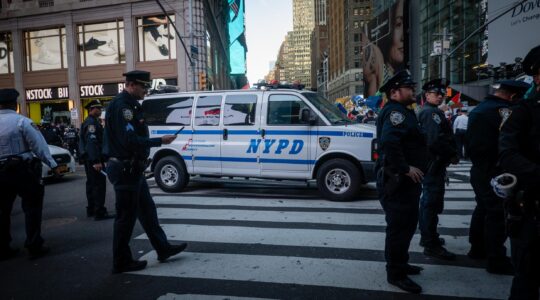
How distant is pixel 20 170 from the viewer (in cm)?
487

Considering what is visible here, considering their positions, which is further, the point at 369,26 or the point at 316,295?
the point at 369,26

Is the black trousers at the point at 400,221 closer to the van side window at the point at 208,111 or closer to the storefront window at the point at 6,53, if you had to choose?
the van side window at the point at 208,111

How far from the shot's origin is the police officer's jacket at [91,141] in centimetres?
703

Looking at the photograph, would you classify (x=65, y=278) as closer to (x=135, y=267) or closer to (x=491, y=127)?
(x=135, y=267)

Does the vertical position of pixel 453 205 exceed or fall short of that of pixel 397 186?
it falls short

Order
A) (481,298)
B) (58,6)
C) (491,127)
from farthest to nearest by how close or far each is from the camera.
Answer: (58,6) → (491,127) → (481,298)

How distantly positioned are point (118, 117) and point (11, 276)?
7.16 feet

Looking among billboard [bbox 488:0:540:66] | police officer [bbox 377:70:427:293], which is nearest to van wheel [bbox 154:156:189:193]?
police officer [bbox 377:70:427:293]

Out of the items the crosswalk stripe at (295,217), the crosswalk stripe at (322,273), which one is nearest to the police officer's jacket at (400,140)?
the crosswalk stripe at (322,273)

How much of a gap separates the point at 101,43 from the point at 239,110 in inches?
855

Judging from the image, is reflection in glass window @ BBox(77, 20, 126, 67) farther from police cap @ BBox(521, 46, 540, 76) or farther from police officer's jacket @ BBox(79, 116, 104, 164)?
police cap @ BBox(521, 46, 540, 76)

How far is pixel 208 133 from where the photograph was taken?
341 inches

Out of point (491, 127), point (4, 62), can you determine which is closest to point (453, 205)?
point (491, 127)

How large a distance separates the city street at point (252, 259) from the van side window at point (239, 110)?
184 cm
